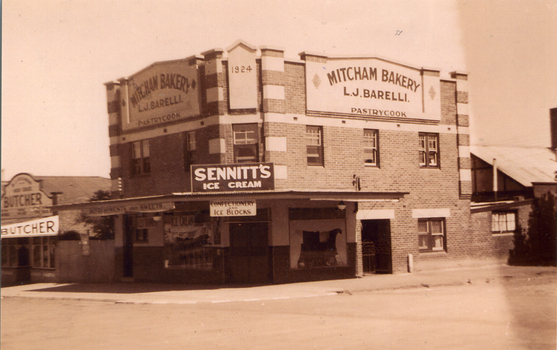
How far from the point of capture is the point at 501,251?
79.3ft

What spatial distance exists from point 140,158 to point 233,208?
6.64 meters

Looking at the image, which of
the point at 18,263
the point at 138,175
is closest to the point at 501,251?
the point at 138,175

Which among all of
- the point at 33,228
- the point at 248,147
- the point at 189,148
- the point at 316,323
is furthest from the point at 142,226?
the point at 316,323

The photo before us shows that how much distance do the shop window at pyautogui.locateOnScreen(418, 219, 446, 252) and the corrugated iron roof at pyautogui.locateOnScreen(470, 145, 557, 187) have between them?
21.3 feet

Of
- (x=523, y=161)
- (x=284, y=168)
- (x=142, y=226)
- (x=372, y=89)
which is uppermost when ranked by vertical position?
(x=372, y=89)

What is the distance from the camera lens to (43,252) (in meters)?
26.0

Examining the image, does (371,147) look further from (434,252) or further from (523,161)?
(523,161)

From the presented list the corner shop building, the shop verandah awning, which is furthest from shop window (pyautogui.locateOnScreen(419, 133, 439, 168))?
the shop verandah awning

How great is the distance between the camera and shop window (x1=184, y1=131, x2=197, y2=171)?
810 inches

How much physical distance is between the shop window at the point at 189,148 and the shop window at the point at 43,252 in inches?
361

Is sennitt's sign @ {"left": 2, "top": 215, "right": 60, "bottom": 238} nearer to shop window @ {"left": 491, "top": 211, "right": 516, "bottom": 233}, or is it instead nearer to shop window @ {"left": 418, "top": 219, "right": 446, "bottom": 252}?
shop window @ {"left": 418, "top": 219, "right": 446, "bottom": 252}

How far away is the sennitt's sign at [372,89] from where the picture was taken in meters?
20.2

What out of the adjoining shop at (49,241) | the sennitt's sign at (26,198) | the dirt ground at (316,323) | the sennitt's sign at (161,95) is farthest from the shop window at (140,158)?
the dirt ground at (316,323)

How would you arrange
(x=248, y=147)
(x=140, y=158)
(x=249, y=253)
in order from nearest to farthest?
(x=248, y=147)
(x=249, y=253)
(x=140, y=158)
